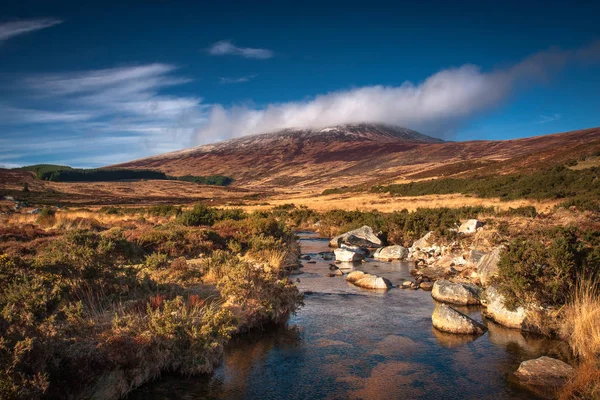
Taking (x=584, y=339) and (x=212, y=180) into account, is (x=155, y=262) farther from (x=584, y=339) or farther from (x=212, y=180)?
(x=212, y=180)

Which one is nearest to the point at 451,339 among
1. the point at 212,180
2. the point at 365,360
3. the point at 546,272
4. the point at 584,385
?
the point at 365,360

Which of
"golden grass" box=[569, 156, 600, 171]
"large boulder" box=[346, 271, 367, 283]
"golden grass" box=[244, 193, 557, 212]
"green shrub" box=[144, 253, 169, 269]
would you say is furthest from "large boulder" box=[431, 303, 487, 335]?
"golden grass" box=[569, 156, 600, 171]

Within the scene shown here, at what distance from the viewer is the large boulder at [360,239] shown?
1144 inches

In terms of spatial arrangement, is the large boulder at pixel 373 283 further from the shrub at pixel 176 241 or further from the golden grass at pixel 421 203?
Answer: the golden grass at pixel 421 203

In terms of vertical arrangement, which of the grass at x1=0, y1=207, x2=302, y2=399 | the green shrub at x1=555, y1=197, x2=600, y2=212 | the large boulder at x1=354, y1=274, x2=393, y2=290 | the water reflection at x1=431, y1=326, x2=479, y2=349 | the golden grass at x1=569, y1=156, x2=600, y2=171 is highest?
the golden grass at x1=569, y1=156, x2=600, y2=171

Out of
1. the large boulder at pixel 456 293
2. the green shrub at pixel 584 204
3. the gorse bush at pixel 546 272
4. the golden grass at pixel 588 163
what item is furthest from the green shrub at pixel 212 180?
the gorse bush at pixel 546 272

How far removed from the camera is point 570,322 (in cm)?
1127

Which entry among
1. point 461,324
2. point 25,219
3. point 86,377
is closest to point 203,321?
point 86,377

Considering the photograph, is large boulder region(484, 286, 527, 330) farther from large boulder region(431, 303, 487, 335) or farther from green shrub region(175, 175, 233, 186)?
green shrub region(175, 175, 233, 186)

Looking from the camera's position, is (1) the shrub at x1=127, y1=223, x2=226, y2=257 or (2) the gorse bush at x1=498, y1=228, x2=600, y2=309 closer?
(2) the gorse bush at x1=498, y1=228, x2=600, y2=309

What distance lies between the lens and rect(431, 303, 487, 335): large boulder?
12266 mm

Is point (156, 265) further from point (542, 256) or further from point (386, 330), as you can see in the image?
point (542, 256)

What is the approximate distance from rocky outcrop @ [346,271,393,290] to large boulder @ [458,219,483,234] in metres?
9.00

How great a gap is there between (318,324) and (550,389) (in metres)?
6.52
